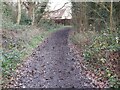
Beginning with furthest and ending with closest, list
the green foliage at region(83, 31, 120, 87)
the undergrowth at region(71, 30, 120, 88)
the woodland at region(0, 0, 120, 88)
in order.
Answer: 1. the woodland at region(0, 0, 120, 88)
2. the green foliage at region(83, 31, 120, 87)
3. the undergrowth at region(71, 30, 120, 88)

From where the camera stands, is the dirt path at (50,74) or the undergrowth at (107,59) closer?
the dirt path at (50,74)

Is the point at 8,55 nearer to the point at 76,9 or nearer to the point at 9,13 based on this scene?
the point at 76,9

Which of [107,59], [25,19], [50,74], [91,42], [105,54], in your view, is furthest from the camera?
[25,19]

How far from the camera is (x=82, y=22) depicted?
58.9ft

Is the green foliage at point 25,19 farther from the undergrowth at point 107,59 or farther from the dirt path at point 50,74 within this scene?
the dirt path at point 50,74

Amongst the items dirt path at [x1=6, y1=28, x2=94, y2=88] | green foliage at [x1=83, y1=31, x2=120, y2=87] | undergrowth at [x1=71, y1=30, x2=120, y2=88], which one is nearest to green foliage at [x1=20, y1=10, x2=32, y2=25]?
undergrowth at [x1=71, y1=30, x2=120, y2=88]

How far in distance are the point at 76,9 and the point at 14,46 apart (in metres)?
8.09

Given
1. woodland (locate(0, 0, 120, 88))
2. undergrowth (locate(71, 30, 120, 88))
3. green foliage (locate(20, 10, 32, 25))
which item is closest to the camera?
undergrowth (locate(71, 30, 120, 88))

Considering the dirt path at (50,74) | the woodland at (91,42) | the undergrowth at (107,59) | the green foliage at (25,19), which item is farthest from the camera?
the green foliage at (25,19)

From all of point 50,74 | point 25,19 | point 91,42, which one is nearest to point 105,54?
point 50,74

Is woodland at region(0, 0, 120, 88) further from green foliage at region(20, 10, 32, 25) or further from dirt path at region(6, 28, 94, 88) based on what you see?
dirt path at region(6, 28, 94, 88)

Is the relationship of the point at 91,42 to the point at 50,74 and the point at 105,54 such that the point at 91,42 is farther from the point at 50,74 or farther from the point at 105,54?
the point at 50,74

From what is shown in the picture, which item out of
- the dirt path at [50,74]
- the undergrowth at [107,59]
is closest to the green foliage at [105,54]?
the undergrowth at [107,59]

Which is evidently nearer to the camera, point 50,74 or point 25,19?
point 50,74
